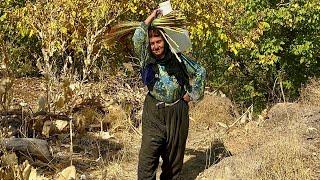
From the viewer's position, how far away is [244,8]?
40.8ft

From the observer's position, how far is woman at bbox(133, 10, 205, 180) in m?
4.14

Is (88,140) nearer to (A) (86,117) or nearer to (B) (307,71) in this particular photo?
(A) (86,117)

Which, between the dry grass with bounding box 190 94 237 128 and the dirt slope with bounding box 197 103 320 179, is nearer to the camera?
the dirt slope with bounding box 197 103 320 179

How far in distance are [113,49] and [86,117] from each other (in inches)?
91.8

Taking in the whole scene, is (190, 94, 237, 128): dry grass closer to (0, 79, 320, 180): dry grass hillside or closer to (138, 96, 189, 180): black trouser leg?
(0, 79, 320, 180): dry grass hillside

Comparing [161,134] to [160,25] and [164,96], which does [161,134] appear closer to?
[164,96]

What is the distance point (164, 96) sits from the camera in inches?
164

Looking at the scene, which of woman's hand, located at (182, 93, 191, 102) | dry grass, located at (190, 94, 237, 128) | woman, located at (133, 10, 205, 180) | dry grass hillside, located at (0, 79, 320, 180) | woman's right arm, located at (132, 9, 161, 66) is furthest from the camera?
dry grass, located at (190, 94, 237, 128)

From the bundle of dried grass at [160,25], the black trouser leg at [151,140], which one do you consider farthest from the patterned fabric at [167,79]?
the bundle of dried grass at [160,25]

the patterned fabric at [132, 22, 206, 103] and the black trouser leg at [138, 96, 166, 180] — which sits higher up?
the patterned fabric at [132, 22, 206, 103]

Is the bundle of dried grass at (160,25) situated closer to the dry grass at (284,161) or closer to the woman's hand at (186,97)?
the woman's hand at (186,97)

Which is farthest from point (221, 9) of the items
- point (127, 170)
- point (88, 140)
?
point (127, 170)

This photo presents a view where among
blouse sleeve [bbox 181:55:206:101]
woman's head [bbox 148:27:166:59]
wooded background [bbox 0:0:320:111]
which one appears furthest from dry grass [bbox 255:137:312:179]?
wooded background [bbox 0:0:320:111]

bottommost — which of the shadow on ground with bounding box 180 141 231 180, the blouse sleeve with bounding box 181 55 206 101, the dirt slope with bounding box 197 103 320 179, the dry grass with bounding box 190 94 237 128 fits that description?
the dry grass with bounding box 190 94 237 128
